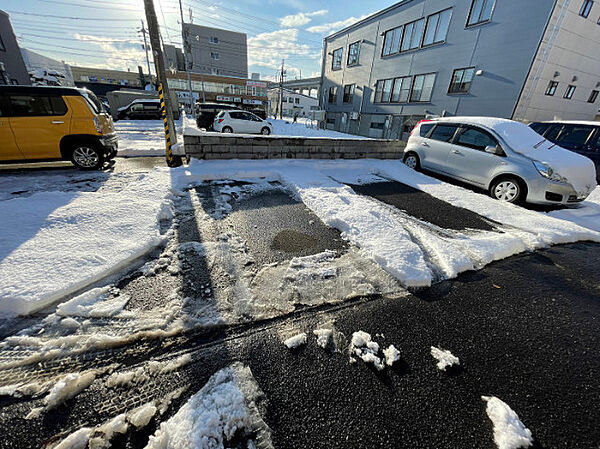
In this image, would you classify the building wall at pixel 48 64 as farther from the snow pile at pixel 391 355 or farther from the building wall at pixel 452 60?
the snow pile at pixel 391 355

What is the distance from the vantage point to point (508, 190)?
197 inches

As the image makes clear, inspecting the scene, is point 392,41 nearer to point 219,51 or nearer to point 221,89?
point 221,89

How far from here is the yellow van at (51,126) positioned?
15.4ft

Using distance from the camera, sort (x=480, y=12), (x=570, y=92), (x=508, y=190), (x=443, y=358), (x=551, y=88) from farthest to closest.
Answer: (x=480, y=12) → (x=570, y=92) → (x=551, y=88) → (x=508, y=190) → (x=443, y=358)

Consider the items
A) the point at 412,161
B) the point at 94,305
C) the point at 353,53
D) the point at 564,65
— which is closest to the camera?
the point at 94,305

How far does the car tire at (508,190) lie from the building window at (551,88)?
33.9 feet

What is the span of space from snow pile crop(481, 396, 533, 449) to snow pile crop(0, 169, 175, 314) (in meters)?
3.10

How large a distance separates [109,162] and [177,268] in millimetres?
5703

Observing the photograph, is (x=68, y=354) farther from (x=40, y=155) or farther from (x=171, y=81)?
(x=171, y=81)

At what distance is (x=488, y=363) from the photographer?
1.71 metres

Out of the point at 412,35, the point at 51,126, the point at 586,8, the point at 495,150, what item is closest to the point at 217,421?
the point at 495,150

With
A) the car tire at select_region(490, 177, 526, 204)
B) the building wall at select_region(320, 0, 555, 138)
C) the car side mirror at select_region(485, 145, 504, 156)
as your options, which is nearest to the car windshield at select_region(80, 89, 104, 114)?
the car side mirror at select_region(485, 145, 504, 156)

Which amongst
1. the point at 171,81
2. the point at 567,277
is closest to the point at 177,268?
the point at 567,277

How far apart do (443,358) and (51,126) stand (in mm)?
7479
